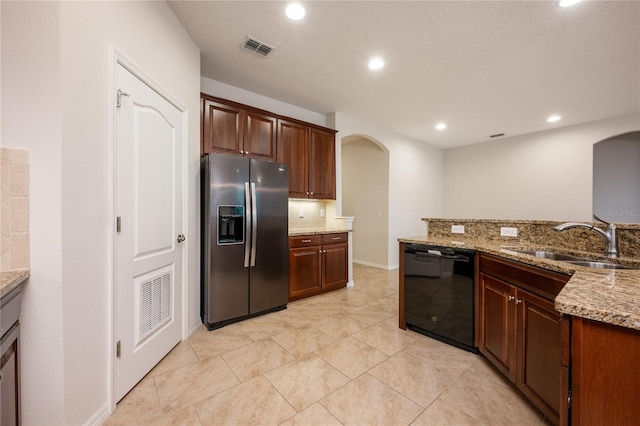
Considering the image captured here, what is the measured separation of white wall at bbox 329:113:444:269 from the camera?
A: 4959mm

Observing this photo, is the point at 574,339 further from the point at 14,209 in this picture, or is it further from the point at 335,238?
the point at 335,238

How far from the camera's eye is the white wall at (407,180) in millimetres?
4959

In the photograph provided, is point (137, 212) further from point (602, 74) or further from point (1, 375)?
point (602, 74)

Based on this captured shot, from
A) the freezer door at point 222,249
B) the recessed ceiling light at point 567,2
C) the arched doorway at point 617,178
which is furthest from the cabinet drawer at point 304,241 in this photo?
the arched doorway at point 617,178

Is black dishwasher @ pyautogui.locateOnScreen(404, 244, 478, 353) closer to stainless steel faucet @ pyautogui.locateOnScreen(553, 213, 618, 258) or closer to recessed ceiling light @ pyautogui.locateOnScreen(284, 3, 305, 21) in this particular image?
stainless steel faucet @ pyautogui.locateOnScreen(553, 213, 618, 258)

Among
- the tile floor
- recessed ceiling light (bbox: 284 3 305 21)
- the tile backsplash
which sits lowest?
the tile floor

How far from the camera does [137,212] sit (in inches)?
67.1

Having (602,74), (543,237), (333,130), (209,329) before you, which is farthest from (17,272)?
(602,74)

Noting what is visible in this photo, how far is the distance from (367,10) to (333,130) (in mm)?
2041

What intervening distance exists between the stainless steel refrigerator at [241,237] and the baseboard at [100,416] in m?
1.05

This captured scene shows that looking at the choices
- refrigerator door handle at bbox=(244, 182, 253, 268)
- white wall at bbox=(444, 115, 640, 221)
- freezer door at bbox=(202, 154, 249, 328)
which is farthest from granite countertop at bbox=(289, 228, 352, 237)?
white wall at bbox=(444, 115, 640, 221)

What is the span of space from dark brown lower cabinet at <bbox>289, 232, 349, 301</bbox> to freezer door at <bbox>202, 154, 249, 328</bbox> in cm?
75

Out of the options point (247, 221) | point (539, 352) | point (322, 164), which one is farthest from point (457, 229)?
point (247, 221)

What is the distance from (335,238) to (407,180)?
2.68 metres
